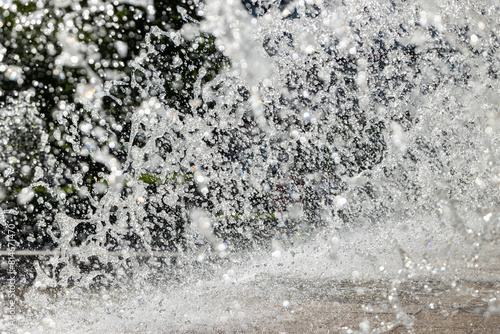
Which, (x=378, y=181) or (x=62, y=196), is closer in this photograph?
(x=378, y=181)

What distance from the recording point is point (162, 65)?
4.45 meters

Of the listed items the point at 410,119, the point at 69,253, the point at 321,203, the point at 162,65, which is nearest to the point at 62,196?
the point at 69,253

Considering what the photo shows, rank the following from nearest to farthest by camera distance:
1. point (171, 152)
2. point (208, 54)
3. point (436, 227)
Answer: point (436, 227) → point (171, 152) → point (208, 54)

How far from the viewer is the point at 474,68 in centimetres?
225

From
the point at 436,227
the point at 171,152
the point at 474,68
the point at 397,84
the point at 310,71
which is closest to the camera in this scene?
the point at 436,227

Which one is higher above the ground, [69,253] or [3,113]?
[3,113]

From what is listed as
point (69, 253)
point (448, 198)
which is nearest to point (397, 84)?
point (448, 198)

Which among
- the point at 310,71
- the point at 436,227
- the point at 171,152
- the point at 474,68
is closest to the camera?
the point at 436,227

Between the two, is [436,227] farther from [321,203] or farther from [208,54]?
[208,54]

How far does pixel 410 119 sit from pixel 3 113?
3756 mm

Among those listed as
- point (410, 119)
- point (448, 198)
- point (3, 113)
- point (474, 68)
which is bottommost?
point (448, 198)

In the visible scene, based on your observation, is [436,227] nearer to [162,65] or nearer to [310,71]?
[310,71]

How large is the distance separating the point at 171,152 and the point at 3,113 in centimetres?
199

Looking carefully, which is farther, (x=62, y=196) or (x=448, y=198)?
(x=62, y=196)
